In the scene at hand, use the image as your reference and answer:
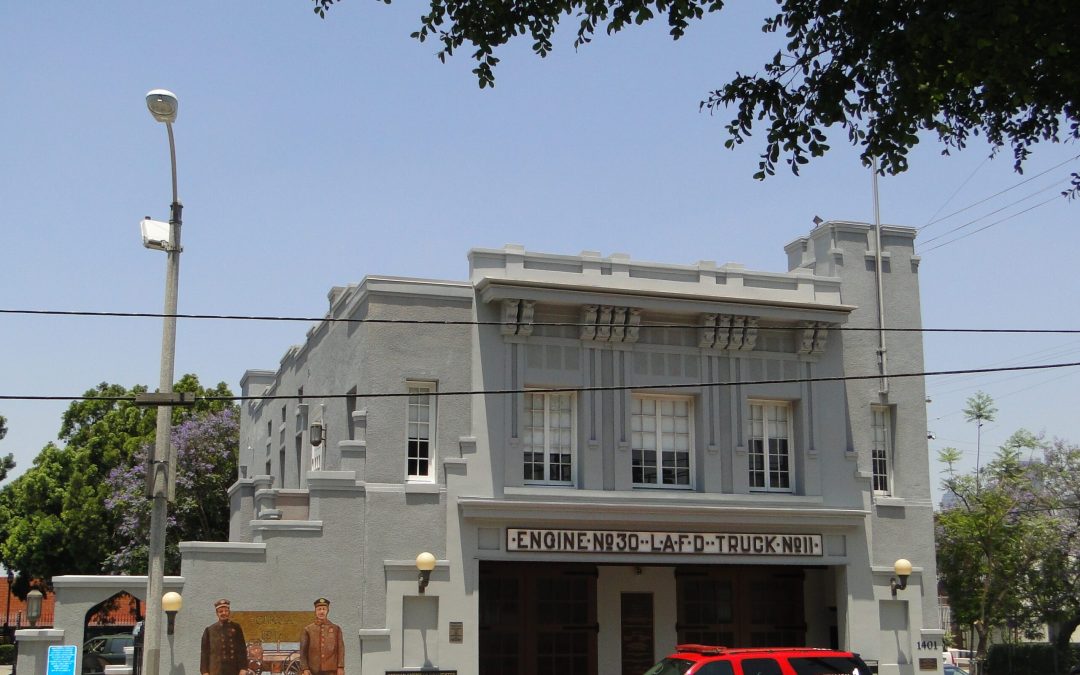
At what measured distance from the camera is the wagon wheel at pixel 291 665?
21.3m

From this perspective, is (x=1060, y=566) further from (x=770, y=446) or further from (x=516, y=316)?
(x=516, y=316)

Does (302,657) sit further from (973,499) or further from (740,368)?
(973,499)

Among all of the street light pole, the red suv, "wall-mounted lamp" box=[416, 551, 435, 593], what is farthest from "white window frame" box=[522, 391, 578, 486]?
the street light pole

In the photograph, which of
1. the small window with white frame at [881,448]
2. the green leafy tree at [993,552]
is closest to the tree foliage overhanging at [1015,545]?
the green leafy tree at [993,552]

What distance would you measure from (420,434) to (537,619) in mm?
4492

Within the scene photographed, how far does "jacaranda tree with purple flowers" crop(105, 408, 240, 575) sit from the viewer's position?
Result: 130 ft

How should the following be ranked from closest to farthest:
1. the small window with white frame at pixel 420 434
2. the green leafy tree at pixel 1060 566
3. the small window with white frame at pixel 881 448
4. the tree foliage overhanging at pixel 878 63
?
the tree foliage overhanging at pixel 878 63, the small window with white frame at pixel 420 434, the small window with white frame at pixel 881 448, the green leafy tree at pixel 1060 566

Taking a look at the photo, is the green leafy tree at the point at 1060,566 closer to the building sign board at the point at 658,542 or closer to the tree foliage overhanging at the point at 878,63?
the building sign board at the point at 658,542

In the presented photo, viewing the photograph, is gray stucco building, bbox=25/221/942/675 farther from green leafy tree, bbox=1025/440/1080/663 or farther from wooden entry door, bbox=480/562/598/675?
green leafy tree, bbox=1025/440/1080/663

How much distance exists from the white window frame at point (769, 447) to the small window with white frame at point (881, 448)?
1921mm

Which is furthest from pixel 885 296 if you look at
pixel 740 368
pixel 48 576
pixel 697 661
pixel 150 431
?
pixel 48 576

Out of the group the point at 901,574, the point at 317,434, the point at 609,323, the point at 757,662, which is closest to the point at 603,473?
the point at 609,323

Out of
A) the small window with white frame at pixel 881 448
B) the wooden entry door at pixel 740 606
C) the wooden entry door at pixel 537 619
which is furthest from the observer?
the small window with white frame at pixel 881 448

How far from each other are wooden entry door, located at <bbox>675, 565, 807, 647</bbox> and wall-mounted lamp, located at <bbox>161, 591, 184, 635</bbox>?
10003mm
